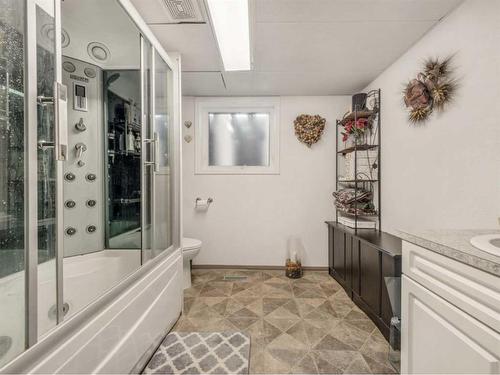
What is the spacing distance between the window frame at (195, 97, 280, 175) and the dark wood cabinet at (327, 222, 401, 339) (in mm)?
1154

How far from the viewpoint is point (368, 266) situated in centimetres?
189

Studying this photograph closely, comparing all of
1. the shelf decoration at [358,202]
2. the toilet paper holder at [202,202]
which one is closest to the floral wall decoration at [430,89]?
the shelf decoration at [358,202]

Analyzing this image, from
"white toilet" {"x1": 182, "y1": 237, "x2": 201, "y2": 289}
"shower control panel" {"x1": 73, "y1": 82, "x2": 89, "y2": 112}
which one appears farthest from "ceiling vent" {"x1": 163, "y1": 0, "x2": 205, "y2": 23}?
"white toilet" {"x1": 182, "y1": 237, "x2": 201, "y2": 289}

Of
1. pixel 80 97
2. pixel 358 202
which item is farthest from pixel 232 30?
pixel 358 202

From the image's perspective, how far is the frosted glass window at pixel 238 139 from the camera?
9.87ft

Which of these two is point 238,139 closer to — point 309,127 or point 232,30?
point 309,127

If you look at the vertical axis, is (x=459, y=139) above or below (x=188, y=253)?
above

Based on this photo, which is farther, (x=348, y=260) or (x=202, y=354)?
(x=348, y=260)

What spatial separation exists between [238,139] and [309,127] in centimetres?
91

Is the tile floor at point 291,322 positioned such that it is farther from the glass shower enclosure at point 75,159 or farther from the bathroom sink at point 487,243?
the bathroom sink at point 487,243

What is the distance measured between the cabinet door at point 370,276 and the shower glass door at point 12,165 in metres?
1.99

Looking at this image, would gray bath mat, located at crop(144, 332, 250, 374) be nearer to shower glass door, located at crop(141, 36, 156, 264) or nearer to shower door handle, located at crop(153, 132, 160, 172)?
shower glass door, located at crop(141, 36, 156, 264)

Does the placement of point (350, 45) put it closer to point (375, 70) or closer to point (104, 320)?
point (375, 70)

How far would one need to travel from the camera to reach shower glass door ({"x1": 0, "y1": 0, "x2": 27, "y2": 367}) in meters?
0.70
